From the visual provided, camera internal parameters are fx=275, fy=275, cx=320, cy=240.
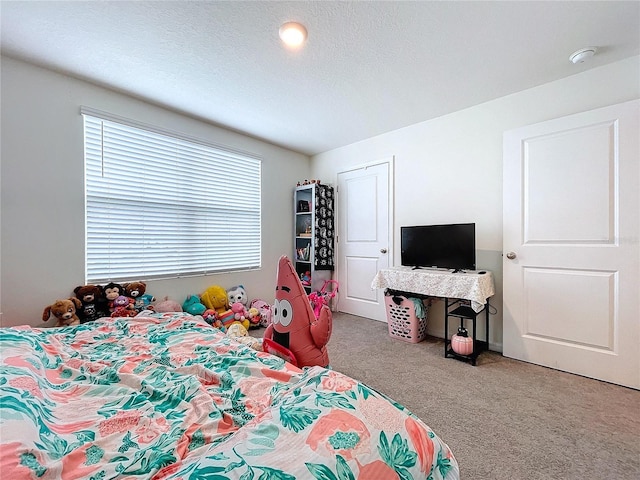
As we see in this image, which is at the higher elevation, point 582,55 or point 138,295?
point 582,55

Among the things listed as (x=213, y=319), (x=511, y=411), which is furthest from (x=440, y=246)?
(x=213, y=319)

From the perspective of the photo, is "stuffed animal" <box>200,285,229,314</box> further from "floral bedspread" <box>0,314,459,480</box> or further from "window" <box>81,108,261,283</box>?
"floral bedspread" <box>0,314,459,480</box>

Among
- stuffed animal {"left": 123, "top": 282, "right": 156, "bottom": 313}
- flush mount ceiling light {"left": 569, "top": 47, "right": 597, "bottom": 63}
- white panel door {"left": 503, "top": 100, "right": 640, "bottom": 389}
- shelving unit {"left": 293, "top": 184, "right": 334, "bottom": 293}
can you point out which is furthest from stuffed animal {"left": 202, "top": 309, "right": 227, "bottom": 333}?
flush mount ceiling light {"left": 569, "top": 47, "right": 597, "bottom": 63}

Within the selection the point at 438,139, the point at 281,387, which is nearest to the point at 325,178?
the point at 438,139

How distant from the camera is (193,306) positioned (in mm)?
2934

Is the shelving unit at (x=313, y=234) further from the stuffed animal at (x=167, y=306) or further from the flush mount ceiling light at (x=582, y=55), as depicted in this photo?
the flush mount ceiling light at (x=582, y=55)

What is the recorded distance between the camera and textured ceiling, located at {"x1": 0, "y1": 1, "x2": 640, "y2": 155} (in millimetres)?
1645

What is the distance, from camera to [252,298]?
3.69 meters

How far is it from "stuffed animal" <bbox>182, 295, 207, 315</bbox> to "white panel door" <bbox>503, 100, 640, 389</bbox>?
3005 mm

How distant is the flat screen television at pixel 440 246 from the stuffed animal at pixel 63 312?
10.1 feet

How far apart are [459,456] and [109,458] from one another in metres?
1.50

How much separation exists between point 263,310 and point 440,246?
7.13 ft

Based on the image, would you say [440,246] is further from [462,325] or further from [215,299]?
[215,299]

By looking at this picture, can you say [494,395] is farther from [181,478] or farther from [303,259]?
[303,259]
